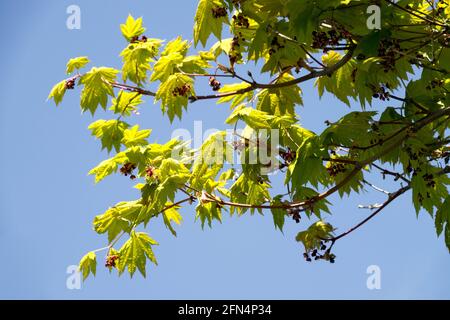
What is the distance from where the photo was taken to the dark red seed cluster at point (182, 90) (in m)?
6.28

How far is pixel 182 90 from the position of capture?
627cm

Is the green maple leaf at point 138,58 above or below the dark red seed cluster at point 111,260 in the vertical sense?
above

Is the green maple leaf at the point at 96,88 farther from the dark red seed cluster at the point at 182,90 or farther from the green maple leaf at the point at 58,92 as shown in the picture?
the dark red seed cluster at the point at 182,90

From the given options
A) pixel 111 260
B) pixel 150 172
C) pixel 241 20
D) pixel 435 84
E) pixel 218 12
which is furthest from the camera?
pixel 111 260

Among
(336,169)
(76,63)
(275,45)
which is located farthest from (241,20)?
(76,63)

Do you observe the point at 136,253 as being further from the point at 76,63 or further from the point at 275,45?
the point at 275,45

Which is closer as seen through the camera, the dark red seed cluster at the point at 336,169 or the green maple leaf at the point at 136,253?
the dark red seed cluster at the point at 336,169

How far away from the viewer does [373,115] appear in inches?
223

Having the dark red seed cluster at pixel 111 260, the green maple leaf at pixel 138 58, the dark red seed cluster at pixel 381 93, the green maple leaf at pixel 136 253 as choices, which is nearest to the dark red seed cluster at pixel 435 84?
the dark red seed cluster at pixel 381 93

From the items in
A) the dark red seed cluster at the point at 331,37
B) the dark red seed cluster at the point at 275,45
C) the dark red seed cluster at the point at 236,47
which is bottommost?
the dark red seed cluster at the point at 331,37

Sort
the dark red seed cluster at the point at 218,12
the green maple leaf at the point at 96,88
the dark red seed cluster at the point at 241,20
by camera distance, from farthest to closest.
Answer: the green maple leaf at the point at 96,88, the dark red seed cluster at the point at 241,20, the dark red seed cluster at the point at 218,12

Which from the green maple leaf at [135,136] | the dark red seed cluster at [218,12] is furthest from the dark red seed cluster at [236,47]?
the green maple leaf at [135,136]

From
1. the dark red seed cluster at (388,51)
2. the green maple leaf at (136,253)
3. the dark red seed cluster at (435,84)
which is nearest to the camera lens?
the dark red seed cluster at (388,51)

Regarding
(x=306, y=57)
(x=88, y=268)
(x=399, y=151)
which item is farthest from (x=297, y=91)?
(x=88, y=268)
